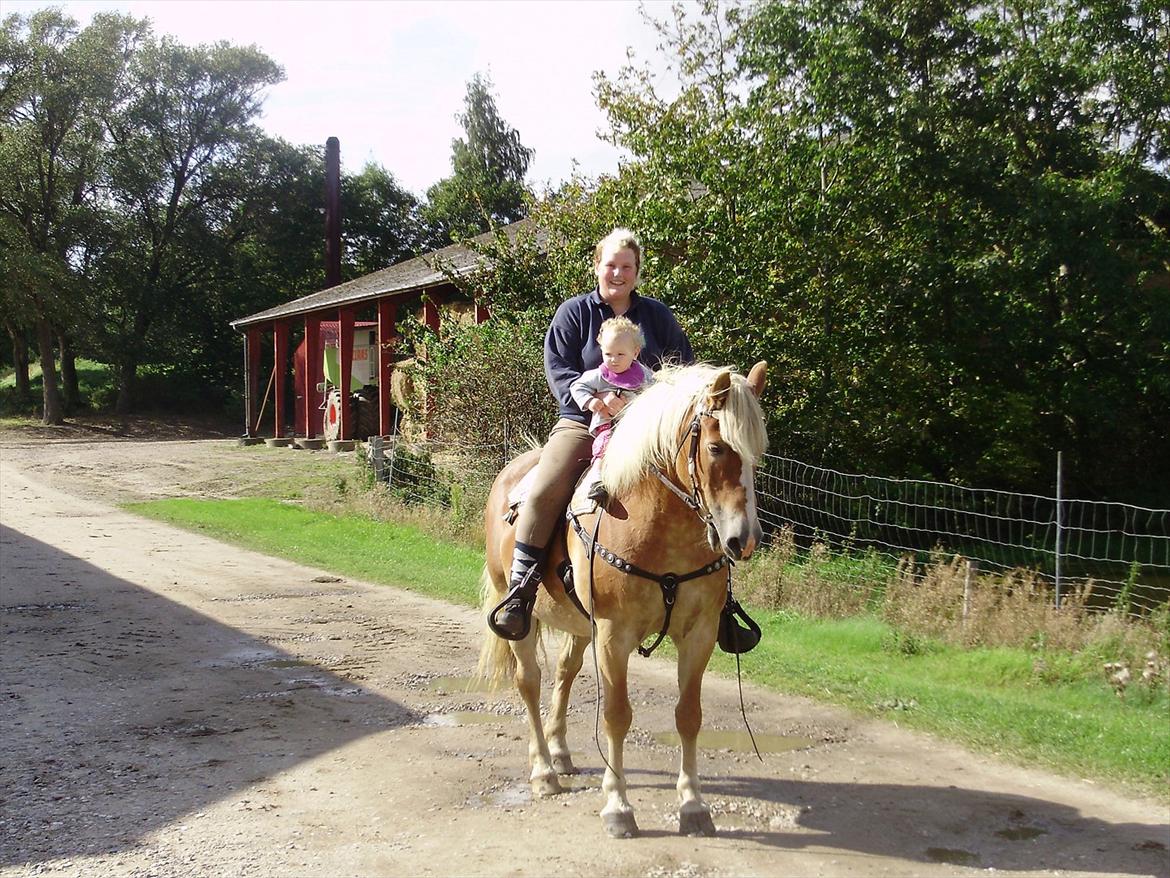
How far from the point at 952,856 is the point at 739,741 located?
185 centimetres

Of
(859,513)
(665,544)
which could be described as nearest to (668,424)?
(665,544)

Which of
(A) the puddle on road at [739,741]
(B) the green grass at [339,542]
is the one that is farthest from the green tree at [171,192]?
(A) the puddle on road at [739,741]

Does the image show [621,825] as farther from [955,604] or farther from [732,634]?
[955,604]

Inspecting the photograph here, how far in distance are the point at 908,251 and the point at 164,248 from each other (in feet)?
129

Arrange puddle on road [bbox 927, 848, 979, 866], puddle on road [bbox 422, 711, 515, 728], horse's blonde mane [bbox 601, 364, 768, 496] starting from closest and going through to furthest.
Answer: horse's blonde mane [bbox 601, 364, 768, 496], puddle on road [bbox 927, 848, 979, 866], puddle on road [bbox 422, 711, 515, 728]

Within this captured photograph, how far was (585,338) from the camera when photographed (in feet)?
17.8

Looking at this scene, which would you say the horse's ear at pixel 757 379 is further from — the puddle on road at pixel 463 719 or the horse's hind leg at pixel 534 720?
the puddle on road at pixel 463 719

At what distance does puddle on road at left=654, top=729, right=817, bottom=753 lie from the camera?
6113 millimetres

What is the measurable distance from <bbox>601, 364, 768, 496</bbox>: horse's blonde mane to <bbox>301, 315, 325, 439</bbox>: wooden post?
30.7m

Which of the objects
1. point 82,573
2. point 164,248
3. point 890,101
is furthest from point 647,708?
point 164,248

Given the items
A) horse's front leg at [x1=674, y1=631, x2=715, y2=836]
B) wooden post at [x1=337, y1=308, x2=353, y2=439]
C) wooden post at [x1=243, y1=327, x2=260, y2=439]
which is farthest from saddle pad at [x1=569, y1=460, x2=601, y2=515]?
wooden post at [x1=243, y1=327, x2=260, y2=439]

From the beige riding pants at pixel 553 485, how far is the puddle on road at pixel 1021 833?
8.47ft

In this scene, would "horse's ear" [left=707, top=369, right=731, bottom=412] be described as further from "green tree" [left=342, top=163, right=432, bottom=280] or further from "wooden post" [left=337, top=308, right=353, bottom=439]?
"green tree" [left=342, top=163, right=432, bottom=280]

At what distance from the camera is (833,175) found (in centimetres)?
1549
